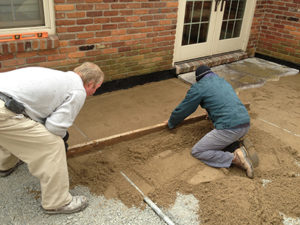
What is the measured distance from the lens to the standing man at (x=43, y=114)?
2113 mm

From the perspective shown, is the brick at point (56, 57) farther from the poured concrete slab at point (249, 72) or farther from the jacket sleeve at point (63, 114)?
the poured concrete slab at point (249, 72)

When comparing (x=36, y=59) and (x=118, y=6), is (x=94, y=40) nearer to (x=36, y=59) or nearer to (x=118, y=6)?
(x=118, y=6)

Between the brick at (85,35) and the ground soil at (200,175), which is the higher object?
the brick at (85,35)

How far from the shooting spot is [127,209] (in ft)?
8.27

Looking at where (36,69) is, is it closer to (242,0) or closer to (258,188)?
(258,188)

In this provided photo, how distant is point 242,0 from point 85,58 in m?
3.99

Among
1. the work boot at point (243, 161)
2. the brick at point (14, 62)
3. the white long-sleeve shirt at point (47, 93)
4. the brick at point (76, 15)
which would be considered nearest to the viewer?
the white long-sleeve shirt at point (47, 93)

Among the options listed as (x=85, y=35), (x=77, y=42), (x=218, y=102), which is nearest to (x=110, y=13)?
(x=85, y=35)

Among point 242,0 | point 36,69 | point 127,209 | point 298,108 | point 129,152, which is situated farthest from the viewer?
point 242,0

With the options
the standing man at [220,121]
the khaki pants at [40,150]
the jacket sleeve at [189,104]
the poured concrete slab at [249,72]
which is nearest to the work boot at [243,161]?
the standing man at [220,121]

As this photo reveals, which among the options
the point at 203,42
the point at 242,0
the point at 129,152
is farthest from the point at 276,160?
the point at 242,0

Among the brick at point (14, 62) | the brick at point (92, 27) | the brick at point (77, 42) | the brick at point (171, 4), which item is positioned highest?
the brick at point (171, 4)

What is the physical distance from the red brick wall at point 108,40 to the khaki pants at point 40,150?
185 centimetres

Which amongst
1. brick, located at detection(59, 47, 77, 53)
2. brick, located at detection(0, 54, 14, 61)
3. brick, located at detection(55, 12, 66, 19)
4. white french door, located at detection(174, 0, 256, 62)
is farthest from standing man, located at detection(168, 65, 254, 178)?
white french door, located at detection(174, 0, 256, 62)
